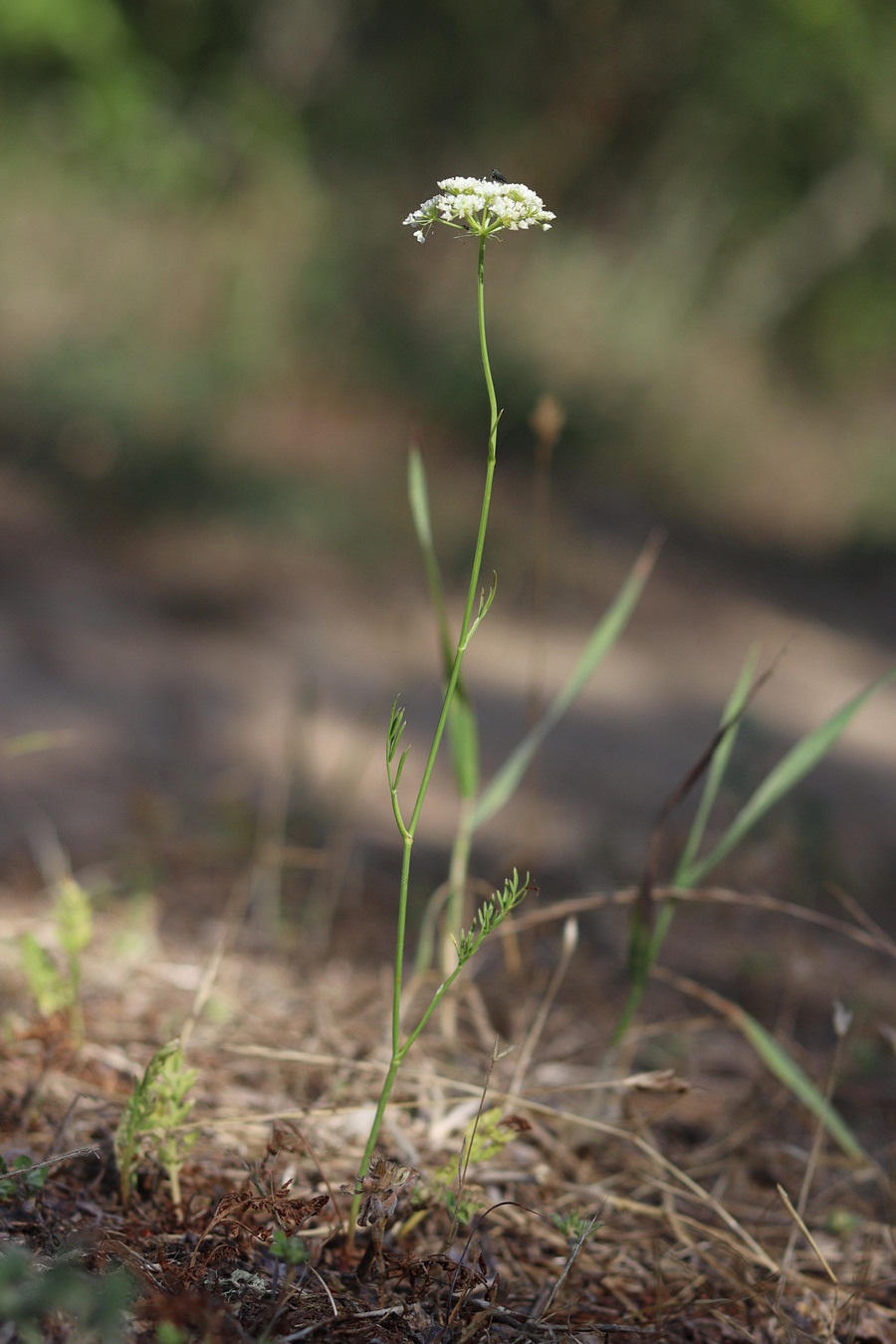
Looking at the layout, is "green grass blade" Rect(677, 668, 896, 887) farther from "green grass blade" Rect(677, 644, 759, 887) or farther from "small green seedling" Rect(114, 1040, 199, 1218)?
"small green seedling" Rect(114, 1040, 199, 1218)

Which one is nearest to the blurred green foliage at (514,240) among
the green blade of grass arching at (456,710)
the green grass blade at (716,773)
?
the green blade of grass arching at (456,710)

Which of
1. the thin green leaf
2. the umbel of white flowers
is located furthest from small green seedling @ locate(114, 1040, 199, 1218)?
the umbel of white flowers

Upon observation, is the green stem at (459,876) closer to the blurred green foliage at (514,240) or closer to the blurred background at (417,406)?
the blurred background at (417,406)

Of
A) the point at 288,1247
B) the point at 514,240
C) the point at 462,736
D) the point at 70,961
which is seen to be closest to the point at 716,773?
the point at 462,736

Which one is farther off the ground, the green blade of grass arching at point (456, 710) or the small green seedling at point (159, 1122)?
the green blade of grass arching at point (456, 710)

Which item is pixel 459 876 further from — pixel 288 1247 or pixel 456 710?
pixel 288 1247
